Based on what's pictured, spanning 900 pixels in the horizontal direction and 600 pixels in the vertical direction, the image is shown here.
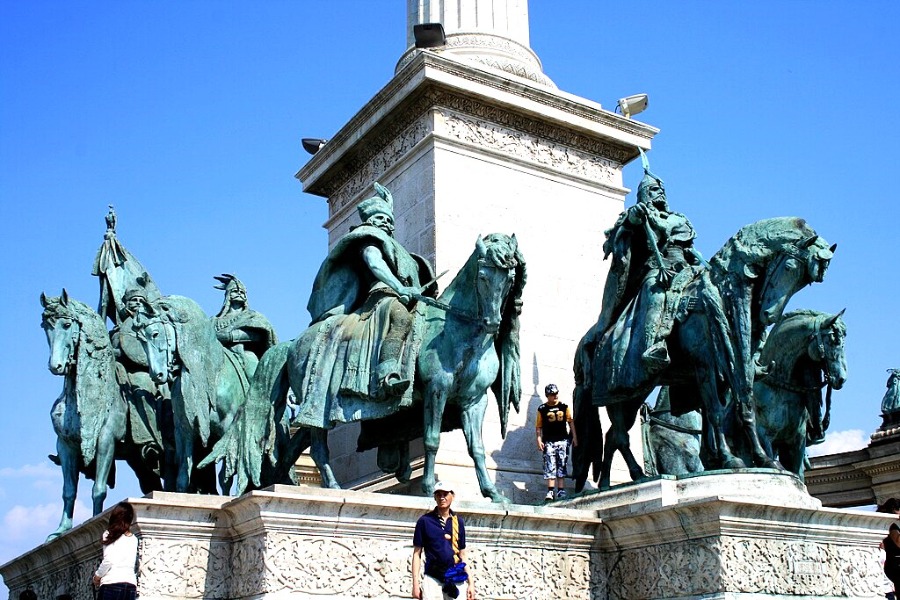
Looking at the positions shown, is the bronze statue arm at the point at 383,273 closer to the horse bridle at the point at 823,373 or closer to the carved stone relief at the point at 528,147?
the carved stone relief at the point at 528,147

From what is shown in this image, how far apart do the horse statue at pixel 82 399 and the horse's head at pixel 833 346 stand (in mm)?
8068

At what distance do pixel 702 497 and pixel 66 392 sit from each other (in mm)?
7253

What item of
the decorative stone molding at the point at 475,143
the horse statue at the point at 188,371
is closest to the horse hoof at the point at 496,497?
the horse statue at the point at 188,371

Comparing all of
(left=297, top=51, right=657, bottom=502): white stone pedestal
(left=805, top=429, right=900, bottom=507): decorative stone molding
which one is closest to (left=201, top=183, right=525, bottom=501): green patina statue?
(left=297, top=51, right=657, bottom=502): white stone pedestal

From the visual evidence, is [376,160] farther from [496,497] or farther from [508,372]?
[496,497]

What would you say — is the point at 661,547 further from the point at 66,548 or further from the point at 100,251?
the point at 100,251

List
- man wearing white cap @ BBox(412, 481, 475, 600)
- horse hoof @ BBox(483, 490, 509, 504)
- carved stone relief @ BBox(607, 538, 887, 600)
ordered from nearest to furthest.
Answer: man wearing white cap @ BBox(412, 481, 475, 600)
carved stone relief @ BBox(607, 538, 887, 600)
horse hoof @ BBox(483, 490, 509, 504)

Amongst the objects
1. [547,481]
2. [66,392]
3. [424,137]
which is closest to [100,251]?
[66,392]

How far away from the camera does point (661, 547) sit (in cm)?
992

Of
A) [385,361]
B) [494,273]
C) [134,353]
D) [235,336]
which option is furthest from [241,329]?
[494,273]

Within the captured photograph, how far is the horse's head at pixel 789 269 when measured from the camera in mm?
10836

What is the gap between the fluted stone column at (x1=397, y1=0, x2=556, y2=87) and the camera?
579 inches

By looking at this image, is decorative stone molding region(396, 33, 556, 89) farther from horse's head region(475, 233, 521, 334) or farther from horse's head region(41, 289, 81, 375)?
horse's head region(41, 289, 81, 375)

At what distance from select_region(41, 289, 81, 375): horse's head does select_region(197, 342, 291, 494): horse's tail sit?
→ 98.2 inches
